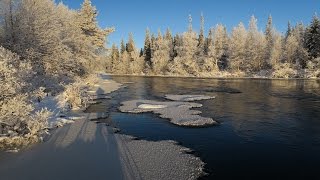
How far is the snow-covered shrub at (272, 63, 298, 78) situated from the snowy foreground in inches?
2959

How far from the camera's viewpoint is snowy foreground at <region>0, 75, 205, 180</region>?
434 inches

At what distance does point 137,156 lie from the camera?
1302cm

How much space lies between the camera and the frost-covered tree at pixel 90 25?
169ft

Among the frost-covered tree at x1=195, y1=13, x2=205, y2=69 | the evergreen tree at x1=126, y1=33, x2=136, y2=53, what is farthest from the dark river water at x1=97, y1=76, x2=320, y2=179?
the evergreen tree at x1=126, y1=33, x2=136, y2=53

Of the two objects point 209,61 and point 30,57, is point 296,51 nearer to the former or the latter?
point 209,61

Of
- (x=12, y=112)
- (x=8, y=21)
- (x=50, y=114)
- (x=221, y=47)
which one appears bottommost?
(x=50, y=114)

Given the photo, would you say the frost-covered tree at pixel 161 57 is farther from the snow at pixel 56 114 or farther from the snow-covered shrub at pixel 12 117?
the snow-covered shrub at pixel 12 117

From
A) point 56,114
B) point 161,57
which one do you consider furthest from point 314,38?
point 56,114

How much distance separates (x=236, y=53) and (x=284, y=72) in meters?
17.2

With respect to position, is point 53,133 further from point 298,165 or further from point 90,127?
point 298,165

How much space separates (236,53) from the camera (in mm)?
97625

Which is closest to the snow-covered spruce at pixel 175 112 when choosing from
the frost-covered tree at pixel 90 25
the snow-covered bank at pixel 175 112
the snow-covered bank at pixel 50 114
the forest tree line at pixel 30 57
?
the snow-covered bank at pixel 175 112

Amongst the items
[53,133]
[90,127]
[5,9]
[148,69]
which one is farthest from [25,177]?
[148,69]

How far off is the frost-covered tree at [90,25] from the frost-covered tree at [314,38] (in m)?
54.8
